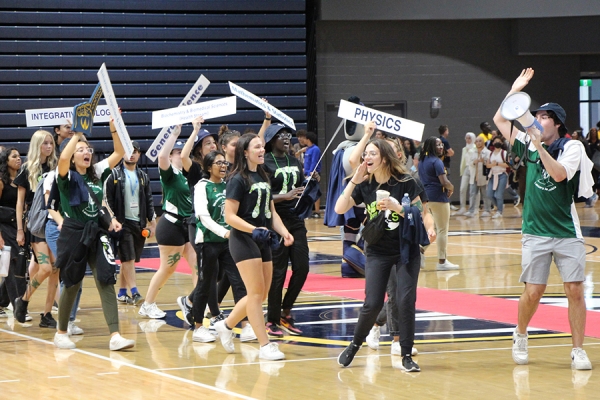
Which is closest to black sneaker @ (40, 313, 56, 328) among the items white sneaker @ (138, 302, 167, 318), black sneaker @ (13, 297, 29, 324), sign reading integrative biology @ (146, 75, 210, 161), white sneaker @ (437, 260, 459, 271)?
black sneaker @ (13, 297, 29, 324)

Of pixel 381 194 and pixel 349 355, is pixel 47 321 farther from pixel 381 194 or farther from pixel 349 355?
pixel 381 194

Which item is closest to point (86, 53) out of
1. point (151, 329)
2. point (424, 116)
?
point (424, 116)

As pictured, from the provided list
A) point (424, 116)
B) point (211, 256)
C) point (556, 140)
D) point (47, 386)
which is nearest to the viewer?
point (47, 386)

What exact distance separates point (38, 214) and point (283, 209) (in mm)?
2388

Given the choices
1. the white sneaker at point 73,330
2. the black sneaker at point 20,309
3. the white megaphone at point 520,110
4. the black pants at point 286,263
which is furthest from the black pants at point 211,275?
the white megaphone at point 520,110

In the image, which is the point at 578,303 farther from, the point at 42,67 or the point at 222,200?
the point at 42,67

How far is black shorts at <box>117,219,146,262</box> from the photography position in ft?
32.3

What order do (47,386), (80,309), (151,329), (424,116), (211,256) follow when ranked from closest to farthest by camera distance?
1. (47,386)
2. (211,256)
3. (151,329)
4. (80,309)
5. (424,116)

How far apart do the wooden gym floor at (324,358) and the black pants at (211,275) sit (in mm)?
339

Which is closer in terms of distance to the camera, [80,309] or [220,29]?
[80,309]

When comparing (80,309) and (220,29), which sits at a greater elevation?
(220,29)

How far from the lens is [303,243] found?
802cm

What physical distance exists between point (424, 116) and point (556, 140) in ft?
55.8

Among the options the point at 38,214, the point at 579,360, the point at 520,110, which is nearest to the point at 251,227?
the point at 520,110
